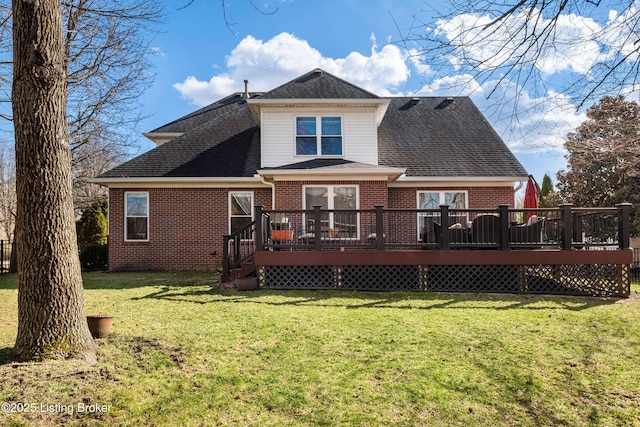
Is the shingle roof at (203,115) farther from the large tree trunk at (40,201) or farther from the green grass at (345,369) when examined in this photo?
the large tree trunk at (40,201)

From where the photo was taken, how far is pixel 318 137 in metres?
13.4

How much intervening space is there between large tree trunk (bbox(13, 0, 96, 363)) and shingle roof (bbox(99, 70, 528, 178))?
832cm

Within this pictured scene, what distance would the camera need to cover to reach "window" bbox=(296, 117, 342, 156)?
43.9 ft

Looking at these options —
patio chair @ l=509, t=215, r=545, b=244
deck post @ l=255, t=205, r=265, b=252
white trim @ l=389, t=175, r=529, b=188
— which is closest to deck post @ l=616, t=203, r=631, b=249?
patio chair @ l=509, t=215, r=545, b=244

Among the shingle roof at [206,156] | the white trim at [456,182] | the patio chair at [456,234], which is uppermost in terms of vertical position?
the shingle roof at [206,156]

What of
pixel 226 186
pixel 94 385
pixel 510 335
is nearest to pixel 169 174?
pixel 226 186

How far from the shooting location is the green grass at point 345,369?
3791 mm

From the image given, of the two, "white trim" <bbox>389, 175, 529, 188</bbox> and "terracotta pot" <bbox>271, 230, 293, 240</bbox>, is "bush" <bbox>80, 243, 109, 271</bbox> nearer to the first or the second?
"terracotta pot" <bbox>271, 230, 293, 240</bbox>

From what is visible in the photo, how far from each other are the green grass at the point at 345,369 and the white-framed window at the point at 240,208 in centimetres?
630

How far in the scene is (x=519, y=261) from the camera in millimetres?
9195

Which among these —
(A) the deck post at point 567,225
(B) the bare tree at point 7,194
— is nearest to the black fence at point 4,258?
(B) the bare tree at point 7,194

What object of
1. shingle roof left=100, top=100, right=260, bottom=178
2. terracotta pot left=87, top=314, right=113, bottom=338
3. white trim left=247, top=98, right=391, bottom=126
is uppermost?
white trim left=247, top=98, right=391, bottom=126

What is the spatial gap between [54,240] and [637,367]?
6757 mm

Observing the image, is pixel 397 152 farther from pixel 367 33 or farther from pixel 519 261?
pixel 367 33
